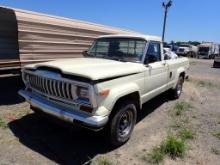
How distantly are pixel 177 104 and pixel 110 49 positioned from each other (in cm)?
309

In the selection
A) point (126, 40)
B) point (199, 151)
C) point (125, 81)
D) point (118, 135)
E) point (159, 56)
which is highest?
point (126, 40)

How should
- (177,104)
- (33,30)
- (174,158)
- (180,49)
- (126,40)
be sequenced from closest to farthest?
1. (174,158)
2. (126,40)
3. (33,30)
4. (177,104)
5. (180,49)

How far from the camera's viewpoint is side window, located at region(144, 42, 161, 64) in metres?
5.04

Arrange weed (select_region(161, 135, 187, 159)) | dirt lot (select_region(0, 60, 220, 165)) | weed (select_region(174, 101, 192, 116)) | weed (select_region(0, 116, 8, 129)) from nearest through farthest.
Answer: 1. dirt lot (select_region(0, 60, 220, 165))
2. weed (select_region(161, 135, 187, 159))
3. weed (select_region(0, 116, 8, 129))
4. weed (select_region(174, 101, 192, 116))

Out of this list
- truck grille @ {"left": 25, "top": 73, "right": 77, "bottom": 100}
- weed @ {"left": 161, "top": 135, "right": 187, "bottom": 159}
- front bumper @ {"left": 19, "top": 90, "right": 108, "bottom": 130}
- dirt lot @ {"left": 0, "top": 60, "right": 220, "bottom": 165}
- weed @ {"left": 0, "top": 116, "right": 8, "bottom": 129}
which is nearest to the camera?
front bumper @ {"left": 19, "top": 90, "right": 108, "bottom": 130}

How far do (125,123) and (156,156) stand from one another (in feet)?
2.67

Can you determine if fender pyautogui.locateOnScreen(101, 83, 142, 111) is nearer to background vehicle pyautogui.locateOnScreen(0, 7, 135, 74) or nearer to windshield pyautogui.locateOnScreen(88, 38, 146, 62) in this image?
windshield pyautogui.locateOnScreen(88, 38, 146, 62)

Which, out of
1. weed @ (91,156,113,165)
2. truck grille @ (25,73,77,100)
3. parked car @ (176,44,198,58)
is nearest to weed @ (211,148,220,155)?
weed @ (91,156,113,165)

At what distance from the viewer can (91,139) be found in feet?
14.5

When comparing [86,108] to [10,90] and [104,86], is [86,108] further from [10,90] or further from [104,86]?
[10,90]

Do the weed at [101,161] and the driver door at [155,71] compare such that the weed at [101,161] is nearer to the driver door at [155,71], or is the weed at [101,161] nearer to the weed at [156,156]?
the weed at [156,156]

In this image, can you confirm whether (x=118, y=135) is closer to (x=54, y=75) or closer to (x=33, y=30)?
(x=54, y=75)

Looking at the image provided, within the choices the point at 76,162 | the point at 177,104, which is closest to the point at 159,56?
the point at 177,104

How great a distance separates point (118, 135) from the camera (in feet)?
13.2
